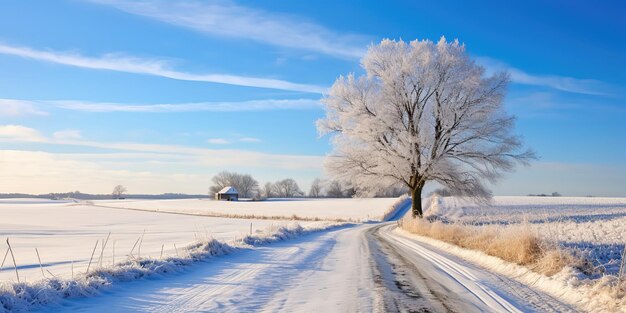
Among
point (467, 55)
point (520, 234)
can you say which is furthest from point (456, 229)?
point (467, 55)

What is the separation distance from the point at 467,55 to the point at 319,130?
1001 cm

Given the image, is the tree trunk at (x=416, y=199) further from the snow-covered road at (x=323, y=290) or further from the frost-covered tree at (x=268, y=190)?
the frost-covered tree at (x=268, y=190)

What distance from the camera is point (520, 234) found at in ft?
36.2

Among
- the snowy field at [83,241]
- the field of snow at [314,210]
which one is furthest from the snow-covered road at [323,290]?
the field of snow at [314,210]

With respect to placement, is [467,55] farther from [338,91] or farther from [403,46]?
[338,91]

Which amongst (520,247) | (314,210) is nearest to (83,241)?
(520,247)

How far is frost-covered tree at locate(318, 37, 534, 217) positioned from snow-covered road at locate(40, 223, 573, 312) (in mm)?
16926

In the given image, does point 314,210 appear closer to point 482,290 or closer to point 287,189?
point 482,290

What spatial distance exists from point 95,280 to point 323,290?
3.63 meters

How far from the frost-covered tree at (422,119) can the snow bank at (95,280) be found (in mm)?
16443

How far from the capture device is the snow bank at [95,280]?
6.26 m

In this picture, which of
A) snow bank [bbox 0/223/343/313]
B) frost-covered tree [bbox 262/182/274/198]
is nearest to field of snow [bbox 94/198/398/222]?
snow bank [bbox 0/223/343/313]

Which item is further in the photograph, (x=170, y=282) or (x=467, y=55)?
(x=467, y=55)

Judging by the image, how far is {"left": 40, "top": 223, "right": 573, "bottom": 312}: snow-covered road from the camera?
22.0 ft
